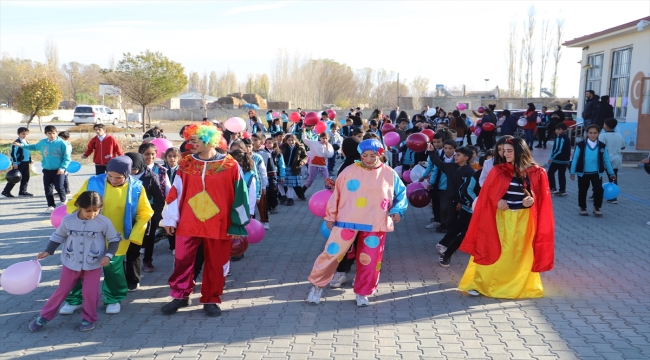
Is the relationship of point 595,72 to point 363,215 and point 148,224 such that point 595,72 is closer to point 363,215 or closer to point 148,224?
point 363,215

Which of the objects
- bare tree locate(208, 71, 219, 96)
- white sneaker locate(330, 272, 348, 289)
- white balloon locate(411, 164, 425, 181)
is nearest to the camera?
white sneaker locate(330, 272, 348, 289)

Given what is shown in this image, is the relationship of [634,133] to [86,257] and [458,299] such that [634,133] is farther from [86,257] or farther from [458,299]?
[86,257]

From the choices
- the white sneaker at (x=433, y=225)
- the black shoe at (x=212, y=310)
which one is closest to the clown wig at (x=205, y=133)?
the black shoe at (x=212, y=310)

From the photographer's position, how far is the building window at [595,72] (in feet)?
67.9

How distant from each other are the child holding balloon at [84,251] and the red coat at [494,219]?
352 centimetres

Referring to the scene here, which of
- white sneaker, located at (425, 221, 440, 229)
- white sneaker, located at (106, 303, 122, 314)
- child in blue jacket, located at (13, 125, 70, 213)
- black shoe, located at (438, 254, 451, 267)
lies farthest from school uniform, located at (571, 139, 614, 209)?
child in blue jacket, located at (13, 125, 70, 213)

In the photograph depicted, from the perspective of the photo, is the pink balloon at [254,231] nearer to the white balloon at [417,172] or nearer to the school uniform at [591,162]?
the white balloon at [417,172]

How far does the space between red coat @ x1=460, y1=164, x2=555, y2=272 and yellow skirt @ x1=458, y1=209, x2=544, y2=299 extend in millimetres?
62

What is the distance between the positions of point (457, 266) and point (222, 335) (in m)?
3.34

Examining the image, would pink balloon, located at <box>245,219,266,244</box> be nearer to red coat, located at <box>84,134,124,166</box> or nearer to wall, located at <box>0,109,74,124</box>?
red coat, located at <box>84,134,124,166</box>

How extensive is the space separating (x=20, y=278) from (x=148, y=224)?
5.42ft

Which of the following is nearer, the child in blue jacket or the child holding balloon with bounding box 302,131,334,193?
the child in blue jacket

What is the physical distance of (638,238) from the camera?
340 inches

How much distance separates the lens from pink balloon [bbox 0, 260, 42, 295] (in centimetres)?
476
